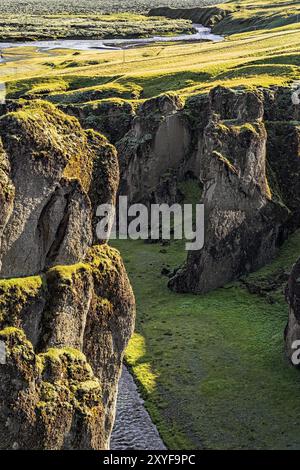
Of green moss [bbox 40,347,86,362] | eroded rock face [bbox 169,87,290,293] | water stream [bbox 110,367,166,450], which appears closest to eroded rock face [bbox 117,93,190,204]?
eroded rock face [bbox 169,87,290,293]

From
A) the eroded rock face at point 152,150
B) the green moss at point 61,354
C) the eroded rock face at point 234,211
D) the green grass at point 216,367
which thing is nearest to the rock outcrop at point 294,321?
the green grass at point 216,367

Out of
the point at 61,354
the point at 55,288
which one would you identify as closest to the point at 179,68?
the point at 55,288

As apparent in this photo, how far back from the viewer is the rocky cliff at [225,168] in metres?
76.8

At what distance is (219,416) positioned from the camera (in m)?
53.2

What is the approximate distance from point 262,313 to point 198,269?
9.11 meters

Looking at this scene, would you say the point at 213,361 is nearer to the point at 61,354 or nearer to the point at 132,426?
the point at 132,426

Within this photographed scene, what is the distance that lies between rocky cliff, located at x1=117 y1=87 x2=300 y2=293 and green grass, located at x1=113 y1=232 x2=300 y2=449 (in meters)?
2.66

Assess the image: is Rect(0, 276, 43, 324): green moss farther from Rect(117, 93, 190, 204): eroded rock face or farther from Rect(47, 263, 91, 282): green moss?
Rect(117, 93, 190, 204): eroded rock face

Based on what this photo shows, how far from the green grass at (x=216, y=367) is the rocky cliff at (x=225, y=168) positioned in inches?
105

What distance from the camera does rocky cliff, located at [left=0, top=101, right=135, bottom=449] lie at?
37.1 m

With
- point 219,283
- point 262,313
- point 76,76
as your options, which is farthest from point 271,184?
point 76,76

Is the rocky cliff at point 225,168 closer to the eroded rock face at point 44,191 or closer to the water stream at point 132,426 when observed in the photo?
the water stream at point 132,426

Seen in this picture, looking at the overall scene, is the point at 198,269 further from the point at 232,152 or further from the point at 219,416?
the point at 219,416

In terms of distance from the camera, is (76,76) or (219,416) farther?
(76,76)
